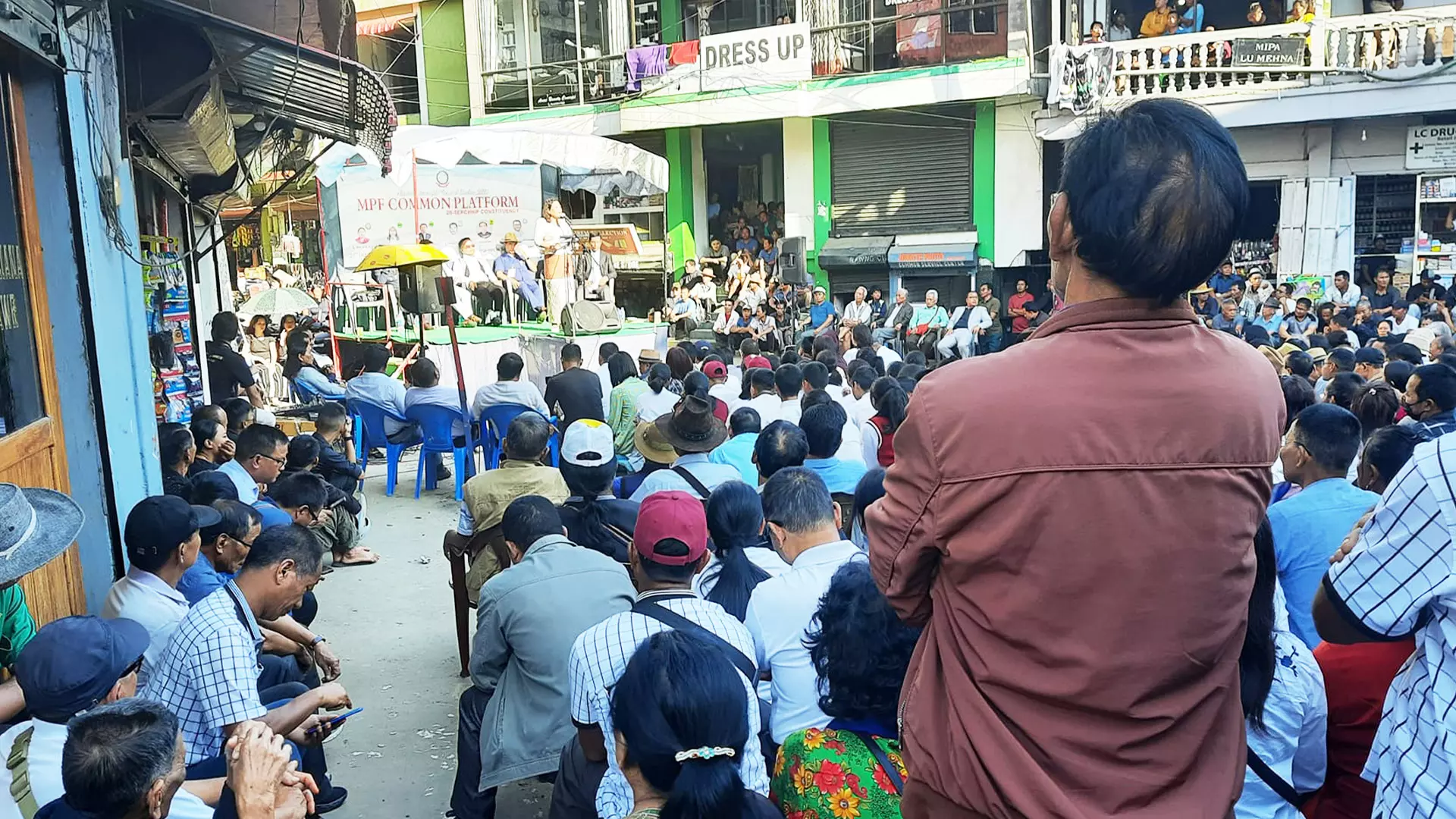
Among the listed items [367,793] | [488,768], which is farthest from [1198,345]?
→ [367,793]

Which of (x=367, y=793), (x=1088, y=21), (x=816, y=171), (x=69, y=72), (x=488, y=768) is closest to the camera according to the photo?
(x=488, y=768)

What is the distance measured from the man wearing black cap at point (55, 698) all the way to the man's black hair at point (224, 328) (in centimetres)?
718

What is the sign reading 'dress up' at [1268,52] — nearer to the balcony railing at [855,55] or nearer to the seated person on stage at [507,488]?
the balcony railing at [855,55]

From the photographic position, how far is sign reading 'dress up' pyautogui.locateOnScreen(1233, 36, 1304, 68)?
1444 centimetres

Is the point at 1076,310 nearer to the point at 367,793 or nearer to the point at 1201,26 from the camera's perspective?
the point at 367,793

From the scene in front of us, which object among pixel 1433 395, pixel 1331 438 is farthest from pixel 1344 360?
pixel 1331 438

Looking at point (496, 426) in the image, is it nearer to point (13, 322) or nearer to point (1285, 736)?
point (13, 322)

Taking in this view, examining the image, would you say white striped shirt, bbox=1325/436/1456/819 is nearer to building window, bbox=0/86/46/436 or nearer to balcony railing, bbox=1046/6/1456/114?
building window, bbox=0/86/46/436

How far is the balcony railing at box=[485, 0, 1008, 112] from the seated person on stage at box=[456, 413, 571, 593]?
13.6 m

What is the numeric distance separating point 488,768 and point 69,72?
3.32 metres

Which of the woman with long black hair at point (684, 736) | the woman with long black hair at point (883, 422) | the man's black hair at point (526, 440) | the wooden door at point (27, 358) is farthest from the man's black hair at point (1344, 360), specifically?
the wooden door at point (27, 358)

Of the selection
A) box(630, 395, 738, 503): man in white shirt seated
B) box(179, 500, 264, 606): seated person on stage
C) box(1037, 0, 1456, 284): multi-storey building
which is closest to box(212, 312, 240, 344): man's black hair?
box(179, 500, 264, 606): seated person on stage

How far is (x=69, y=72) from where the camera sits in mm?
4320

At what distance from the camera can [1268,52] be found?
1455 centimetres
